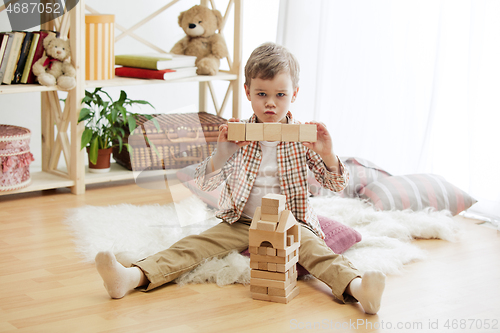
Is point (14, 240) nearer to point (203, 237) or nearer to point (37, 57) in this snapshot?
point (203, 237)

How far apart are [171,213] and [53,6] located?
3.32 feet

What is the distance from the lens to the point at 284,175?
147 centimetres

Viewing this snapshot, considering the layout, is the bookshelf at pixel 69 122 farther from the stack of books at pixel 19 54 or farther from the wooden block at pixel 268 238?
the wooden block at pixel 268 238

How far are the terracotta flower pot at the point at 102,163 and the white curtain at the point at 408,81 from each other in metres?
1.00

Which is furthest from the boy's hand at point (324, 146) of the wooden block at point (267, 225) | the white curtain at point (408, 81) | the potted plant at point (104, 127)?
the potted plant at point (104, 127)

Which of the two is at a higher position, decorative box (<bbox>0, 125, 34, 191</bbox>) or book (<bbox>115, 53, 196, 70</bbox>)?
book (<bbox>115, 53, 196, 70</bbox>)

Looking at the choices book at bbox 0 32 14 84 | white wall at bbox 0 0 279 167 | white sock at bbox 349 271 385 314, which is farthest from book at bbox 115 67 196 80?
white sock at bbox 349 271 385 314

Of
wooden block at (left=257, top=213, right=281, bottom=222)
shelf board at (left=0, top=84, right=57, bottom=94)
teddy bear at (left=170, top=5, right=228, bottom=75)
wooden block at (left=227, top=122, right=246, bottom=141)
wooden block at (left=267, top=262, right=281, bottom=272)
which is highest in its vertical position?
teddy bear at (left=170, top=5, right=228, bottom=75)

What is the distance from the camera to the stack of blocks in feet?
4.17

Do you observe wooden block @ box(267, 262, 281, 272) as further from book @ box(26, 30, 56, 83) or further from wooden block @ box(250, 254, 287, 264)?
book @ box(26, 30, 56, 83)

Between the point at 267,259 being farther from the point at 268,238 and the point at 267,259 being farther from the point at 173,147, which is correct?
the point at 173,147

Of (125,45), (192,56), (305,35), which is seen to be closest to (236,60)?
(192,56)

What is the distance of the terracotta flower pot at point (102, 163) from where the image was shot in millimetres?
2371

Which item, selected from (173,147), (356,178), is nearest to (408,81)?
(356,178)
